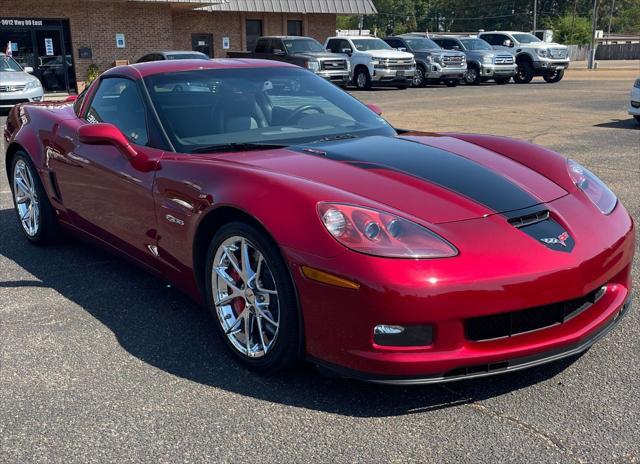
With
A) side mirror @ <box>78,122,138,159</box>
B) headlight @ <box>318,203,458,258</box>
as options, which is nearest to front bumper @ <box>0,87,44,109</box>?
side mirror @ <box>78,122,138,159</box>

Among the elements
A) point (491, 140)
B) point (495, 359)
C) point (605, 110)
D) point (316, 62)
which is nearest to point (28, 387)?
point (495, 359)

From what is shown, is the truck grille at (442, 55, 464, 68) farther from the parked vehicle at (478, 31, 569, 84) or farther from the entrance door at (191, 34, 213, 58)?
the entrance door at (191, 34, 213, 58)

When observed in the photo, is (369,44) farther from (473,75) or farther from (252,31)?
(252,31)

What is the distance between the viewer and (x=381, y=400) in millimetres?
3031

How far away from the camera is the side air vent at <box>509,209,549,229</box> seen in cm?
302

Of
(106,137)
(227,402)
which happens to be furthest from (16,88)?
(227,402)

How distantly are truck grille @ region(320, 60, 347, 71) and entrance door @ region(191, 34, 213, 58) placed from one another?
9968 mm

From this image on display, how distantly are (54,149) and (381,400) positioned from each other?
10.4ft

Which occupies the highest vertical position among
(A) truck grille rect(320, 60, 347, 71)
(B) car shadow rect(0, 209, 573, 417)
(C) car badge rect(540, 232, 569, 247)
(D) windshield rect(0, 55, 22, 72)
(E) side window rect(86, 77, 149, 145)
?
(E) side window rect(86, 77, 149, 145)

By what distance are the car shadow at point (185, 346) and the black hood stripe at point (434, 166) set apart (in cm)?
83

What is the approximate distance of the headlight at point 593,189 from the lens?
3446 mm

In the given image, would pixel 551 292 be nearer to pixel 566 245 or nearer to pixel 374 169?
pixel 566 245

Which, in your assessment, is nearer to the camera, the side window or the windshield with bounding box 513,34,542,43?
the side window

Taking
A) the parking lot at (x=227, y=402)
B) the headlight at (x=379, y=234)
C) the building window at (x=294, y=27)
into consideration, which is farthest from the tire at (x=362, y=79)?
the headlight at (x=379, y=234)
